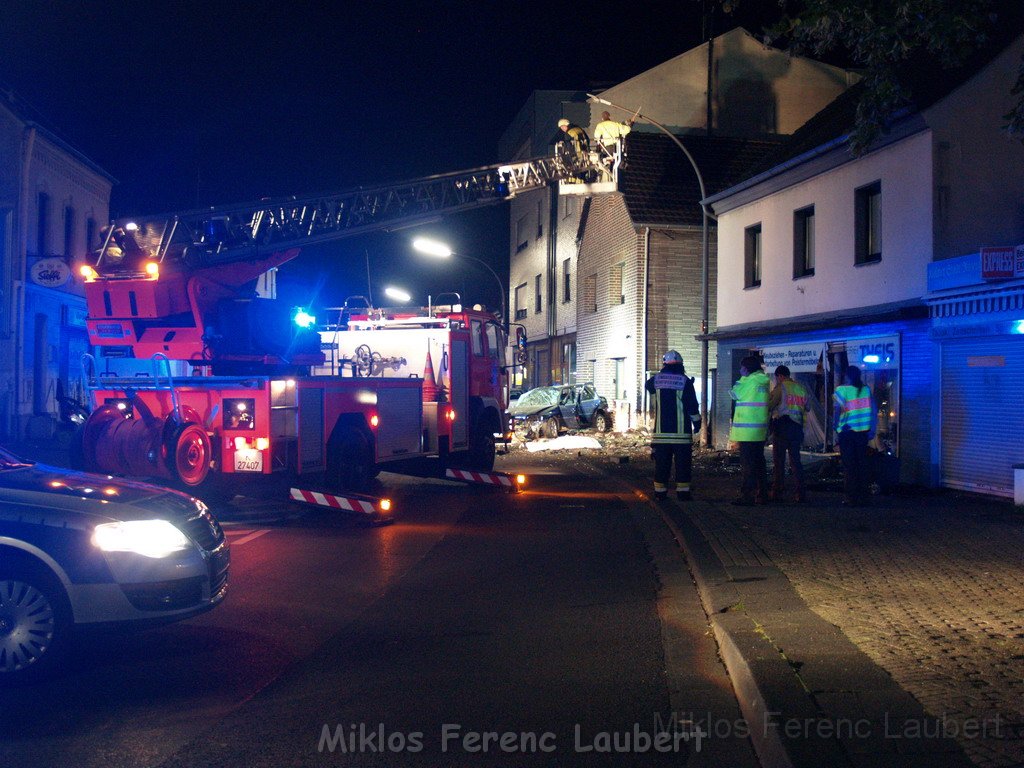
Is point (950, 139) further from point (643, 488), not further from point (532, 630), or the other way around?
point (532, 630)

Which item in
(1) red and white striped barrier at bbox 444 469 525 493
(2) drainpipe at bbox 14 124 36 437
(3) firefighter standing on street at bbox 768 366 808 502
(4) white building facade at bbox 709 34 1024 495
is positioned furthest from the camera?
(2) drainpipe at bbox 14 124 36 437

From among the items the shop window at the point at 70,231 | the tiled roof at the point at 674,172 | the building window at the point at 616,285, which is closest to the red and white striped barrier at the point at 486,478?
the tiled roof at the point at 674,172

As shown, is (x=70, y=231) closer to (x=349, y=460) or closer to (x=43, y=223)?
(x=43, y=223)

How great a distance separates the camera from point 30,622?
539cm

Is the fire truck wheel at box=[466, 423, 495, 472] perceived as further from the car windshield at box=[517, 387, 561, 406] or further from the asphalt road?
the car windshield at box=[517, 387, 561, 406]

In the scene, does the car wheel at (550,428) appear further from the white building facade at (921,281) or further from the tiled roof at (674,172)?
the white building facade at (921,281)

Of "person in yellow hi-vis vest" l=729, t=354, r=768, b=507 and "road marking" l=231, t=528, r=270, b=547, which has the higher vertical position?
"person in yellow hi-vis vest" l=729, t=354, r=768, b=507

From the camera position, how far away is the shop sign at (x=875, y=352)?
50.3 feet

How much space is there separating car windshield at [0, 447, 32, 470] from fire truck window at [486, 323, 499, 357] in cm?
1154

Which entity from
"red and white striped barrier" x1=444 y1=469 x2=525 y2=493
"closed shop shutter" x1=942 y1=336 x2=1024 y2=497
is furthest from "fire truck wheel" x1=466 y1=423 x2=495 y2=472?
"closed shop shutter" x1=942 y1=336 x2=1024 y2=497

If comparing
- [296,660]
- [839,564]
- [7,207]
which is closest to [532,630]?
[296,660]

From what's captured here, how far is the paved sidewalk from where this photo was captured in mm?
4223

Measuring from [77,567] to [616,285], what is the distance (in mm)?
27483

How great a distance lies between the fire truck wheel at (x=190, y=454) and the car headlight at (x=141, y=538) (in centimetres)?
488
